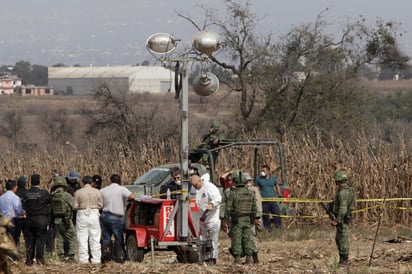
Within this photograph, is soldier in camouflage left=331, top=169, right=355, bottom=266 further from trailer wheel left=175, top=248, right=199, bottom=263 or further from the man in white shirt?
the man in white shirt

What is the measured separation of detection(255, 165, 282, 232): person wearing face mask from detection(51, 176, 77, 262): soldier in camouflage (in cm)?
655

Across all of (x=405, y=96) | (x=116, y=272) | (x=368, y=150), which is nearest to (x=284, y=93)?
(x=368, y=150)

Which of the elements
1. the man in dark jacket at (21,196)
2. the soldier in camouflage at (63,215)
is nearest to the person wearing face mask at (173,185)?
the soldier in camouflage at (63,215)

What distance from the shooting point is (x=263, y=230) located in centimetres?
2530

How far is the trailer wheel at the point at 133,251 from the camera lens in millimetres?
19016

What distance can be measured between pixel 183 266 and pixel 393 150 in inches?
510

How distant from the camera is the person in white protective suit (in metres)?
18.7

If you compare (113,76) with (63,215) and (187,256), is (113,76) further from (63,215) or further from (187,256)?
(187,256)

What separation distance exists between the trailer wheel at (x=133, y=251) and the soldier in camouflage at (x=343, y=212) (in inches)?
130

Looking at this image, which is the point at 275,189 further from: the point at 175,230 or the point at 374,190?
the point at 175,230

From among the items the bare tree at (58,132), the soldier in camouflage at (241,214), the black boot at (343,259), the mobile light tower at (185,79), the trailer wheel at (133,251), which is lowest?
the black boot at (343,259)

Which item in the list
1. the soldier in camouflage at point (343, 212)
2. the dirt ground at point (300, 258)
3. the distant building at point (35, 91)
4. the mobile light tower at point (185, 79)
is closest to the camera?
the dirt ground at point (300, 258)

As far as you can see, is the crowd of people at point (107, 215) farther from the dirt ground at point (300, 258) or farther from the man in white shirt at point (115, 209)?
the dirt ground at point (300, 258)

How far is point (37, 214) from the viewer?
64.0 ft
